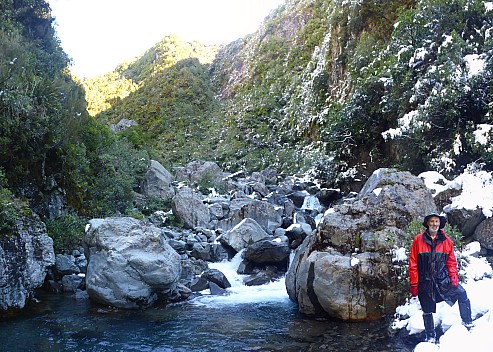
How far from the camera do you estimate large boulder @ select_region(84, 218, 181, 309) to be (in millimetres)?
10477

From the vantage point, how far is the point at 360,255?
9078 mm

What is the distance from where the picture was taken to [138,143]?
30.7 metres

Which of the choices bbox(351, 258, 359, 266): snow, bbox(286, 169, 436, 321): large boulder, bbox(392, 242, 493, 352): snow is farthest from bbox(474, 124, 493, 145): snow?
bbox(351, 258, 359, 266): snow

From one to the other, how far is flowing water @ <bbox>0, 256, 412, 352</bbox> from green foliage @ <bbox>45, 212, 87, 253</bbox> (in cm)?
301

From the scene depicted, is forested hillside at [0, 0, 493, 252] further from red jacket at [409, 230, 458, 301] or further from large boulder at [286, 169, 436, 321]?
red jacket at [409, 230, 458, 301]

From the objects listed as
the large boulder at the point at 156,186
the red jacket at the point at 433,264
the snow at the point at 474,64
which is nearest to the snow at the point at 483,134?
the snow at the point at 474,64

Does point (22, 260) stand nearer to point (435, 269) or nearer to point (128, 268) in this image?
point (128, 268)

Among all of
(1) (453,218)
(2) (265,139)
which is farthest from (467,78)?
(2) (265,139)

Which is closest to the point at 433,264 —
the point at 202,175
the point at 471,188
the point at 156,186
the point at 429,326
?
the point at 429,326

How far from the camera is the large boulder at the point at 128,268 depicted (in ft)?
34.4

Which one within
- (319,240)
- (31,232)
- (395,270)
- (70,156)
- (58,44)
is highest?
(58,44)

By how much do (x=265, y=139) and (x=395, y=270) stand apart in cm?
3221

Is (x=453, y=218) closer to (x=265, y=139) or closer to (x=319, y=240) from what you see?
(x=319, y=240)

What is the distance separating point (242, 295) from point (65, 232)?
22.1 ft
